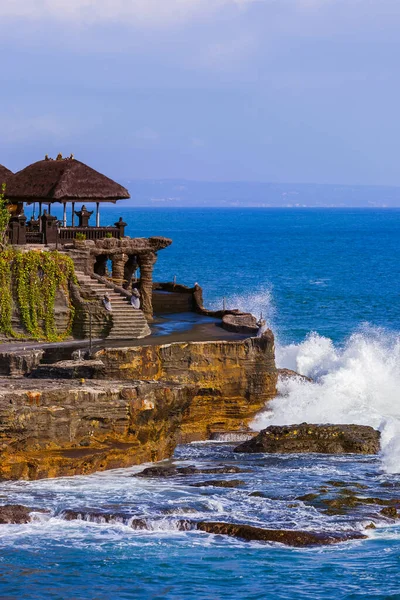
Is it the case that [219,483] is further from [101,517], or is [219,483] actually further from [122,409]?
[101,517]

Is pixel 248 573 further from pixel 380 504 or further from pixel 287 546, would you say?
pixel 380 504

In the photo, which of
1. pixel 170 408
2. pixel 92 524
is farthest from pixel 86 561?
pixel 170 408

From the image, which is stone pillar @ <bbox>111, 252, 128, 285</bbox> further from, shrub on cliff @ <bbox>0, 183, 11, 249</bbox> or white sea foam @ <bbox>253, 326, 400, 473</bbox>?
white sea foam @ <bbox>253, 326, 400, 473</bbox>

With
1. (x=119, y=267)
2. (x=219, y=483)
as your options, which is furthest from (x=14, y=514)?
(x=119, y=267)

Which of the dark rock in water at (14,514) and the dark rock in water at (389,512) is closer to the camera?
the dark rock in water at (14,514)

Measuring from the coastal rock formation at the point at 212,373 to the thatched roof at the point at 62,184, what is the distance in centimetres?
973

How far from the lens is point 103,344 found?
47938 mm

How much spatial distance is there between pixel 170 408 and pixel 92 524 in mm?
8462

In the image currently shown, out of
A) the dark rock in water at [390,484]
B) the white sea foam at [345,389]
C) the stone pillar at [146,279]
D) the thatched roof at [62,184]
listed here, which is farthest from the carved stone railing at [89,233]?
the dark rock in water at [390,484]

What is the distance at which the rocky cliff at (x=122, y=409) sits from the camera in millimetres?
38156

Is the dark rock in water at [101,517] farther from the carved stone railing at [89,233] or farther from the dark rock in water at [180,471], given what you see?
the carved stone railing at [89,233]

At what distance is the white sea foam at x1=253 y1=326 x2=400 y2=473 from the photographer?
5025 cm

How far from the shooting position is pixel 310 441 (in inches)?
1736

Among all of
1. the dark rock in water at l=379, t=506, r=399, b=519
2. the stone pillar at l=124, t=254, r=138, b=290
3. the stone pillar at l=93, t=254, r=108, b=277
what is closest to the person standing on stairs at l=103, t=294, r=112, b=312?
the stone pillar at l=93, t=254, r=108, b=277
